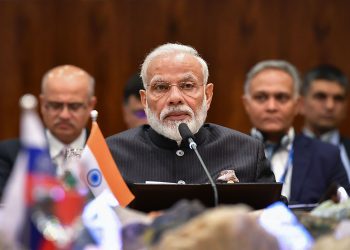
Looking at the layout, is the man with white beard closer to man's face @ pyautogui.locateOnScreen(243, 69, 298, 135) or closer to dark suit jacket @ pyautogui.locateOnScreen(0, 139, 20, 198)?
dark suit jacket @ pyautogui.locateOnScreen(0, 139, 20, 198)

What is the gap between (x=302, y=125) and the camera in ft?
23.3

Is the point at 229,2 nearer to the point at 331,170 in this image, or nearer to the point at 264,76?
the point at 264,76

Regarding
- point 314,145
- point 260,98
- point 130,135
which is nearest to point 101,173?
point 130,135

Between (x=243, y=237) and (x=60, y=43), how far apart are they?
4.99m

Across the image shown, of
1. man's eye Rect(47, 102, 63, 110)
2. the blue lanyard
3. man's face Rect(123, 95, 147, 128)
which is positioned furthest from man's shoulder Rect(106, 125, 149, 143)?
man's face Rect(123, 95, 147, 128)

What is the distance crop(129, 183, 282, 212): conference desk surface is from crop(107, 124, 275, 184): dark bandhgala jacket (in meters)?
0.72

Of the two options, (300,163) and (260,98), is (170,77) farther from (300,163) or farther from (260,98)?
(260,98)

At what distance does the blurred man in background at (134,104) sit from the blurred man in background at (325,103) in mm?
1163

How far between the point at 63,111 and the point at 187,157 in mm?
1783

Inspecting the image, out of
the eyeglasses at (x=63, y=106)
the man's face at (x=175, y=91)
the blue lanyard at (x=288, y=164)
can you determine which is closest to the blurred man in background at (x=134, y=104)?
the eyeglasses at (x=63, y=106)

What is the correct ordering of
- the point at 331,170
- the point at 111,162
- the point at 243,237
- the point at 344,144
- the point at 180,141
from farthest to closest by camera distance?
the point at 344,144 → the point at 331,170 → the point at 180,141 → the point at 111,162 → the point at 243,237

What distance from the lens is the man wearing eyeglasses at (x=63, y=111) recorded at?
18.2 feet

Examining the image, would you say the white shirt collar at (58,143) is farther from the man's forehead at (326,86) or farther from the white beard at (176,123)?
the man's forehead at (326,86)

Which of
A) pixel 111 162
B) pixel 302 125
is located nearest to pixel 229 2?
pixel 302 125
